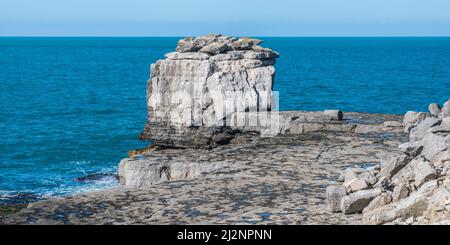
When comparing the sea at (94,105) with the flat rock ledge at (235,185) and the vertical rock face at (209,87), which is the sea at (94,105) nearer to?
the vertical rock face at (209,87)

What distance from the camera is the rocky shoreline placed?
43.5ft

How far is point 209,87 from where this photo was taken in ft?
102

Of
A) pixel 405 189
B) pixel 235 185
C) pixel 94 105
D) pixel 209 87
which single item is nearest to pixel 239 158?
pixel 235 185

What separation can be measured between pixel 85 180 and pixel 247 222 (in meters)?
22.7

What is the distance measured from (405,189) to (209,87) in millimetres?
19060

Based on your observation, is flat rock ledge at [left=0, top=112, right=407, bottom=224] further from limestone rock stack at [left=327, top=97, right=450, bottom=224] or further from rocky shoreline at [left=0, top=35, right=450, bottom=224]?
limestone rock stack at [left=327, top=97, right=450, bottom=224]

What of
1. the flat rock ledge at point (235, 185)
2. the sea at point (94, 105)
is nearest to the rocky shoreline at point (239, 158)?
the flat rock ledge at point (235, 185)

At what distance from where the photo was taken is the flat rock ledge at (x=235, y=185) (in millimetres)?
13180

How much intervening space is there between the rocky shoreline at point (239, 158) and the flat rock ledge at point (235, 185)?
0.02 m

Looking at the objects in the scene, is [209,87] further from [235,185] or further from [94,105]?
[94,105]

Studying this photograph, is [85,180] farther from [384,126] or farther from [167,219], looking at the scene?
[167,219]

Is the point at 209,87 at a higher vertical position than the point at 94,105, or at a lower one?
higher

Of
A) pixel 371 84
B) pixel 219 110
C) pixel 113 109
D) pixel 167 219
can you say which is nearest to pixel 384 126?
pixel 219 110
